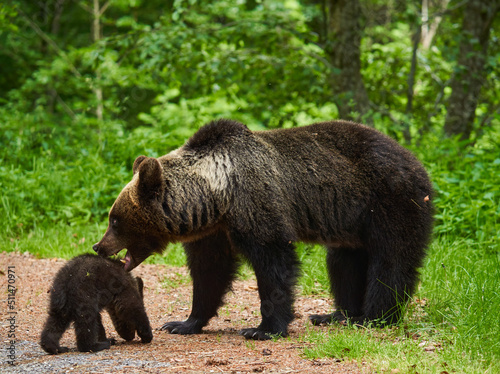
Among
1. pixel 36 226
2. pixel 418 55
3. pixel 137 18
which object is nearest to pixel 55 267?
pixel 36 226

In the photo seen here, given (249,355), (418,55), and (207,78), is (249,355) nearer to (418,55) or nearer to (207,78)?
(207,78)

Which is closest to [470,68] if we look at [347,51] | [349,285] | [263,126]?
[347,51]

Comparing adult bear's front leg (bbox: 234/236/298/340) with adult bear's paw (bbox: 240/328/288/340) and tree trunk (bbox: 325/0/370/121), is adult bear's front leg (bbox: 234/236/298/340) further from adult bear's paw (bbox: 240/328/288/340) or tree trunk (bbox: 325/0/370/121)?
tree trunk (bbox: 325/0/370/121)

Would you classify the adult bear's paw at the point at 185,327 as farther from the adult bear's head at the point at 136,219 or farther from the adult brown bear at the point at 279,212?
the adult bear's head at the point at 136,219

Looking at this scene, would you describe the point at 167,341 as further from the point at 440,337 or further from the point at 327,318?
the point at 440,337

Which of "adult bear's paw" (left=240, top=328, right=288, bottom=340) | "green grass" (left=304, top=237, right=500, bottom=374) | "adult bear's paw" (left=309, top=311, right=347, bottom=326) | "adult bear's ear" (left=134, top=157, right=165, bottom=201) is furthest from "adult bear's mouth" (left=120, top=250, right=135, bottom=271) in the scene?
"adult bear's paw" (left=309, top=311, right=347, bottom=326)

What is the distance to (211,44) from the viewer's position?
10.2 metres

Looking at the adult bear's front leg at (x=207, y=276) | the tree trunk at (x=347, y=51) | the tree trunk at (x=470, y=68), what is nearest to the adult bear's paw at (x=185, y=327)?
the adult bear's front leg at (x=207, y=276)

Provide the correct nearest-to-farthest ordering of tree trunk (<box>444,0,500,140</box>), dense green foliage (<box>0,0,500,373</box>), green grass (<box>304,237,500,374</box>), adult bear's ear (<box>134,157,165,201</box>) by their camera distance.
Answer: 1. green grass (<box>304,237,500,374</box>)
2. adult bear's ear (<box>134,157,165,201</box>)
3. dense green foliage (<box>0,0,500,373</box>)
4. tree trunk (<box>444,0,500,140</box>)

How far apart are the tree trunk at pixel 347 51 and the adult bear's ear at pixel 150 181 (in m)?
5.84

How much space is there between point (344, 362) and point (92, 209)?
583 cm

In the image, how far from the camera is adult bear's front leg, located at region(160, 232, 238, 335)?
534cm

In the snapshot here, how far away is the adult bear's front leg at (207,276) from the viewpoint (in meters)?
5.34

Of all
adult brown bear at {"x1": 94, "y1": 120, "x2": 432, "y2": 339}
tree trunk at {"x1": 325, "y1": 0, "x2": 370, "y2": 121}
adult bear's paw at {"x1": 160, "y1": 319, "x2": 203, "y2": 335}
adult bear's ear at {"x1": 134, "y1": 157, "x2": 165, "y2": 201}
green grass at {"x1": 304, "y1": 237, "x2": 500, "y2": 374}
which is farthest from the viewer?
tree trunk at {"x1": 325, "y1": 0, "x2": 370, "y2": 121}
